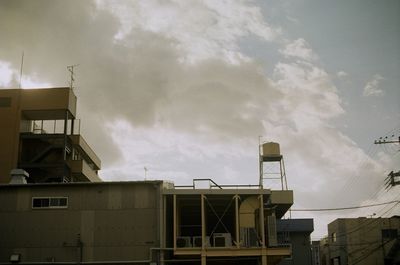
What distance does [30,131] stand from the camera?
6269cm

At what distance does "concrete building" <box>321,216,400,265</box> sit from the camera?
67562 millimetres

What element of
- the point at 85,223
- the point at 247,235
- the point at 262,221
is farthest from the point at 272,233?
the point at 85,223

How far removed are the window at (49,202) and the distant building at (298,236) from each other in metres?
27.1

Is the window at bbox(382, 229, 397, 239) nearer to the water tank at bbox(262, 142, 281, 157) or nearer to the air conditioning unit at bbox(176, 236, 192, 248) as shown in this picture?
the water tank at bbox(262, 142, 281, 157)

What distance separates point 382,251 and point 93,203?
1801 inches

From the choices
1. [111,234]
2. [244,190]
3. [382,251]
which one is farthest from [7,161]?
[382,251]

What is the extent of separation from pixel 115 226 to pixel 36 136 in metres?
29.6

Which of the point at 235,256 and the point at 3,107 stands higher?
the point at 3,107

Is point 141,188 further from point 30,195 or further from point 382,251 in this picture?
point 382,251

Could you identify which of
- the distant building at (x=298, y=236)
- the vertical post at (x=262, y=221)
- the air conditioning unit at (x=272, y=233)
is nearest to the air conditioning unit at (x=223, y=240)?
the vertical post at (x=262, y=221)

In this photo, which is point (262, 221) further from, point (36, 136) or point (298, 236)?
point (36, 136)

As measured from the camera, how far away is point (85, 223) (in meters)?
35.2

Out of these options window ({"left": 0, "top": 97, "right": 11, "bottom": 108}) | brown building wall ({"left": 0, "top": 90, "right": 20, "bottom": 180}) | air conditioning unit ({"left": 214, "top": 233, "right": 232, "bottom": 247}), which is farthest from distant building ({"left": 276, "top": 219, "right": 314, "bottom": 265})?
window ({"left": 0, "top": 97, "right": 11, "bottom": 108})

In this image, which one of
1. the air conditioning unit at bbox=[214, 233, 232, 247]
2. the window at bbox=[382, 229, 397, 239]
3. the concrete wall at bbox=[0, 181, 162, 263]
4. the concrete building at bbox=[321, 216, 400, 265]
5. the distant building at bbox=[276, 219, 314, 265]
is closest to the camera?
the concrete wall at bbox=[0, 181, 162, 263]
